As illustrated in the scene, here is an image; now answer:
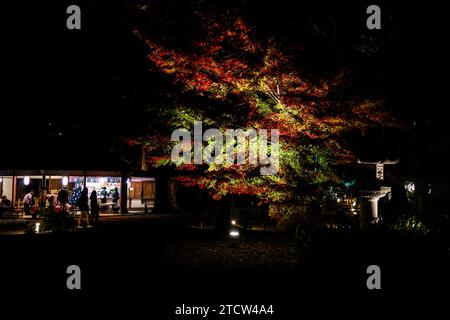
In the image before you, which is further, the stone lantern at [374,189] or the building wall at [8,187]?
the building wall at [8,187]

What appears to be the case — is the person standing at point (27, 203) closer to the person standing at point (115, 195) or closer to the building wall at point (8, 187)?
the building wall at point (8, 187)

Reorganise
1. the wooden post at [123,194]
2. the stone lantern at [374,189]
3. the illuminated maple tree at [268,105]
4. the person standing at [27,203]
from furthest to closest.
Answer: the wooden post at [123,194]
the person standing at [27,203]
the stone lantern at [374,189]
the illuminated maple tree at [268,105]

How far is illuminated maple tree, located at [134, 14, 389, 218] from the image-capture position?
12148 mm

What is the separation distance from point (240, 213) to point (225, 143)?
976 centimetres

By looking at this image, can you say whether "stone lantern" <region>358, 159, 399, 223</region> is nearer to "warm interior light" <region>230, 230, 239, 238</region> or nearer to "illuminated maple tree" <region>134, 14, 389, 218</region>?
"illuminated maple tree" <region>134, 14, 389, 218</region>

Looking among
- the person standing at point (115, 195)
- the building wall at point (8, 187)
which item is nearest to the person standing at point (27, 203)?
the building wall at point (8, 187)

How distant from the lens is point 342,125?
1254 cm

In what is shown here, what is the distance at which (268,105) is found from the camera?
43.4 ft

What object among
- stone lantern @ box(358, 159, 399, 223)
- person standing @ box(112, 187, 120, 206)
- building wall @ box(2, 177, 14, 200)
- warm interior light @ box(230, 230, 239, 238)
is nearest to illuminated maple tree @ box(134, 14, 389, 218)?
stone lantern @ box(358, 159, 399, 223)

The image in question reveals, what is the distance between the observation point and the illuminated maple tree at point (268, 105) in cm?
1215

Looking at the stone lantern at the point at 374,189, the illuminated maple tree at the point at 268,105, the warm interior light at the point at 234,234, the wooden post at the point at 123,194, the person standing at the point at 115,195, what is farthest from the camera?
the person standing at the point at 115,195

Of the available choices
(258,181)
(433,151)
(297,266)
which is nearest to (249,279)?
(297,266)
